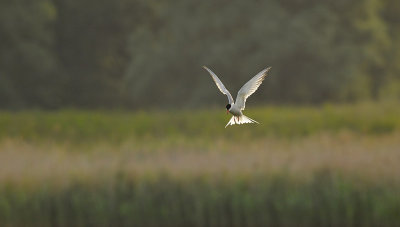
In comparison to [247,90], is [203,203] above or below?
above

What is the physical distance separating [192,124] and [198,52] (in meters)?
13.1

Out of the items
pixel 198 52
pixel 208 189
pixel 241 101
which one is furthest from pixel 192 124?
pixel 241 101

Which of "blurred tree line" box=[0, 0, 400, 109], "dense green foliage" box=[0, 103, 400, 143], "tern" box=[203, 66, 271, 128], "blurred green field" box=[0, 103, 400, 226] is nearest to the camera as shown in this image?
"tern" box=[203, 66, 271, 128]

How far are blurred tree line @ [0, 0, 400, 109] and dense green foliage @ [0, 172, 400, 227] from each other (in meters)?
13.5

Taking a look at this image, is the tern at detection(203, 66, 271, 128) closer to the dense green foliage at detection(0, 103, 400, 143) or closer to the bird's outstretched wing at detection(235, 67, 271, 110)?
the bird's outstretched wing at detection(235, 67, 271, 110)

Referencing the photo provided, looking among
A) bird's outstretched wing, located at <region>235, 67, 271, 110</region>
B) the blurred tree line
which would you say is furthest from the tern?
the blurred tree line

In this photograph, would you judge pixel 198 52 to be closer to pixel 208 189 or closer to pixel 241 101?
pixel 208 189

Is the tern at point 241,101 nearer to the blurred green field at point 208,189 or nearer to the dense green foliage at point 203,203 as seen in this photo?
the blurred green field at point 208,189

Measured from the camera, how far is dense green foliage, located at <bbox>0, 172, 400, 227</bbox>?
11.2m

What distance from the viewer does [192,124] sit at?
1670 centimetres

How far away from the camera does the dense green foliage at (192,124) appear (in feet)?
51.7

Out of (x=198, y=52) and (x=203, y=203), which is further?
(x=198, y=52)

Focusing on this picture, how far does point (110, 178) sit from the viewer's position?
1132 centimetres

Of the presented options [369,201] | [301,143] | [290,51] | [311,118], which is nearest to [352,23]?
[290,51]
